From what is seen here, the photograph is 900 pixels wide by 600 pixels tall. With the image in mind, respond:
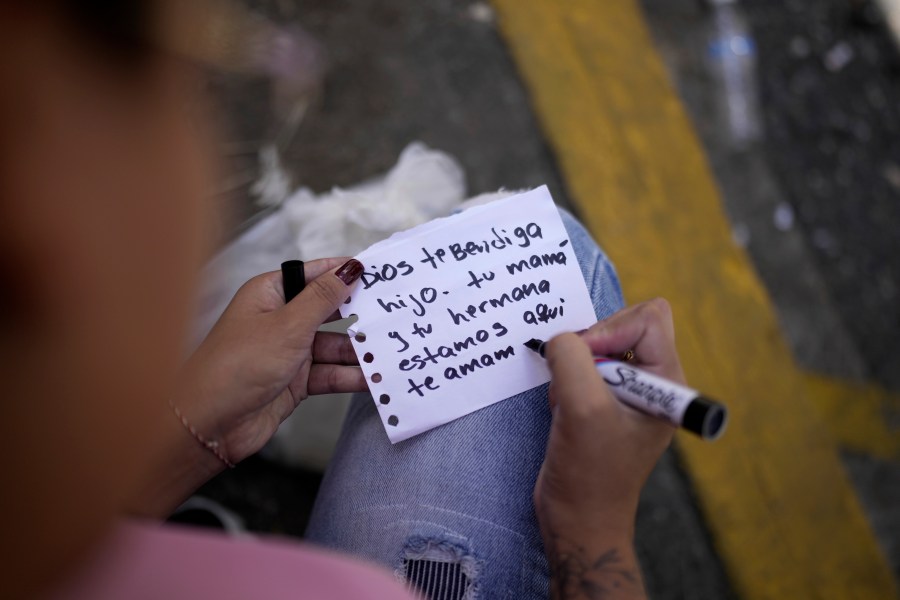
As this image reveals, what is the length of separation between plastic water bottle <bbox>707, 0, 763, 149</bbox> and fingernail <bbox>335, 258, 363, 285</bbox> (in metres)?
1.22

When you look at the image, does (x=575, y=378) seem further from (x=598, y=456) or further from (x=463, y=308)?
(x=463, y=308)

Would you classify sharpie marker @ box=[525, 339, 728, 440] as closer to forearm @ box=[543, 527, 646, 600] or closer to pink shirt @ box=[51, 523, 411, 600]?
forearm @ box=[543, 527, 646, 600]

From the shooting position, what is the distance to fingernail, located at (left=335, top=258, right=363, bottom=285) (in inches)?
30.7

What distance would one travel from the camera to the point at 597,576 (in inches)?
27.4

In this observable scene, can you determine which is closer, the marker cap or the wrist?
the marker cap

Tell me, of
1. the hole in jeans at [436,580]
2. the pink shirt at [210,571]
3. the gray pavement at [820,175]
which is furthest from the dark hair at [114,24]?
the gray pavement at [820,175]

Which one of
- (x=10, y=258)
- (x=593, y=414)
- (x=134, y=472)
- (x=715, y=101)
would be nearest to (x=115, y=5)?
(x=10, y=258)

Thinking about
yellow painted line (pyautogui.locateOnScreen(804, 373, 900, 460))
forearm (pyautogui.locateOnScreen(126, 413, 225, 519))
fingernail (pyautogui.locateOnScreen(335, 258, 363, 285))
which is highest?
fingernail (pyautogui.locateOnScreen(335, 258, 363, 285))

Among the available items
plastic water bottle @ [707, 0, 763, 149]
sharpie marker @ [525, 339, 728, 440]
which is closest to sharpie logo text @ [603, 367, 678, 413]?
sharpie marker @ [525, 339, 728, 440]

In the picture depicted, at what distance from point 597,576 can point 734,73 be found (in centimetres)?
143

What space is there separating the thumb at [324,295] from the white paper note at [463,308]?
27 mm

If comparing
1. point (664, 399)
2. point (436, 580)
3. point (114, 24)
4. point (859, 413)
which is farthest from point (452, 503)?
point (859, 413)

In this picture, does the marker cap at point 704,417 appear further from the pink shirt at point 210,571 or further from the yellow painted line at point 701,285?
the yellow painted line at point 701,285

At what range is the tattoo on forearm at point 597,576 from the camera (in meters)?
0.69
